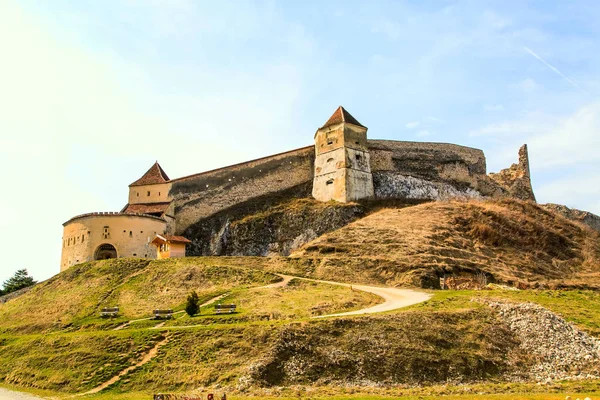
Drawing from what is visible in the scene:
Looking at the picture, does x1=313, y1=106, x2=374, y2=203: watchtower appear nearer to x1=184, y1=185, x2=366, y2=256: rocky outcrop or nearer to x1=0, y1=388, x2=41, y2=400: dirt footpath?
x1=184, y1=185, x2=366, y2=256: rocky outcrop

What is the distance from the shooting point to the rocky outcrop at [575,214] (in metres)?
56.9

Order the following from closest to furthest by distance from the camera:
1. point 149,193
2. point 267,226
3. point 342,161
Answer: point 267,226
point 342,161
point 149,193

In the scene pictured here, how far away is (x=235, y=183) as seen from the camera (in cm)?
5134

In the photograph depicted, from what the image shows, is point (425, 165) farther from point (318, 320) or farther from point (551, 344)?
point (318, 320)

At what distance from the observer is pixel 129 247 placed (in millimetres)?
43812

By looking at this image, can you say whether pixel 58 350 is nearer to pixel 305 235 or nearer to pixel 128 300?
pixel 128 300

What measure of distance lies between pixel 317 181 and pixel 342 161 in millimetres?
2937

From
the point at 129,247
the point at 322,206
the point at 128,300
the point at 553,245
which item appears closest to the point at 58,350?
the point at 128,300

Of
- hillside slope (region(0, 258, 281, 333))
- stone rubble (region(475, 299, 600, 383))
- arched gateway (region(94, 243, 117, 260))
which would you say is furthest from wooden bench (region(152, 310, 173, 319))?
arched gateway (region(94, 243, 117, 260))

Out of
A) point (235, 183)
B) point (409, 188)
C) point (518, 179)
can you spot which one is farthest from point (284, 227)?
point (518, 179)

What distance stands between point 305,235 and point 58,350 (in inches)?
906

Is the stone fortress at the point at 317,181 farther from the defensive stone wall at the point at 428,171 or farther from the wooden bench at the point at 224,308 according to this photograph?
the wooden bench at the point at 224,308

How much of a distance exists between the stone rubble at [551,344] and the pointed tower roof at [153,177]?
108ft

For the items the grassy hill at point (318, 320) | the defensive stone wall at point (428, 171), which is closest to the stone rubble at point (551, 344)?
the grassy hill at point (318, 320)
